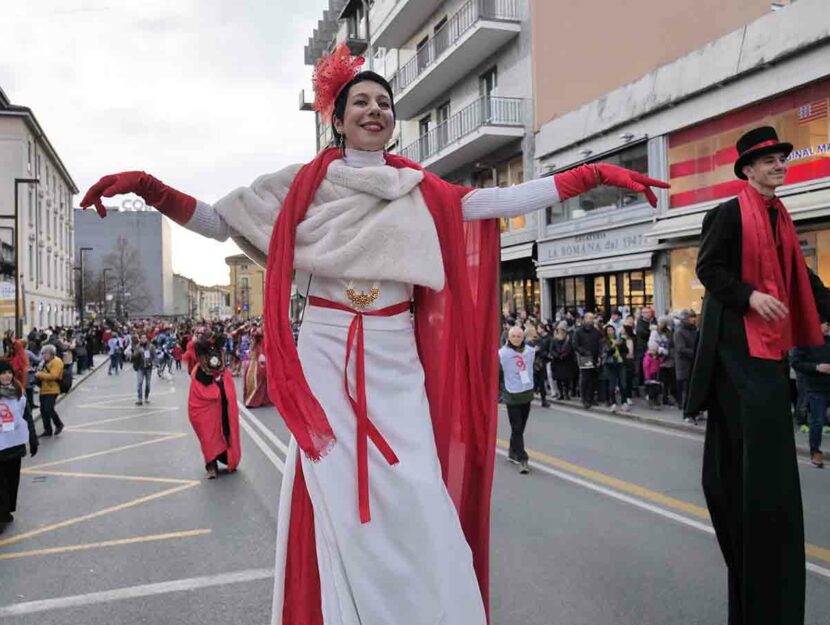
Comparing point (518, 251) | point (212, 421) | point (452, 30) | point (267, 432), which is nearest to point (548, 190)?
point (212, 421)

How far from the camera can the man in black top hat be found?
2.74 meters

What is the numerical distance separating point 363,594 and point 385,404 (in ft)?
2.04

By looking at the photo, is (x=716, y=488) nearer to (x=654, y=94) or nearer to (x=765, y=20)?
(x=765, y=20)

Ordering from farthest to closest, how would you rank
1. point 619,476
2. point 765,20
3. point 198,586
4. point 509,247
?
1. point 509,247
2. point 765,20
3. point 619,476
4. point 198,586

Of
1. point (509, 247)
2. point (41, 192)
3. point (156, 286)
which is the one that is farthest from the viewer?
point (156, 286)

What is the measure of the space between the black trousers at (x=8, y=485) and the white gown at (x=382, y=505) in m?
4.95

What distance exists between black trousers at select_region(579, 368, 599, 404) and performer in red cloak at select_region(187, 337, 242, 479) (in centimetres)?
694

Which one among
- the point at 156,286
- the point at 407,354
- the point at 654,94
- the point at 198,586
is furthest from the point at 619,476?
the point at 156,286

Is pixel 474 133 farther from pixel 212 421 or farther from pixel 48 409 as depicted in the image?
pixel 212 421

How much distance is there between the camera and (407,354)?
257 centimetres

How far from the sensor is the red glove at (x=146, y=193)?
2406 mm

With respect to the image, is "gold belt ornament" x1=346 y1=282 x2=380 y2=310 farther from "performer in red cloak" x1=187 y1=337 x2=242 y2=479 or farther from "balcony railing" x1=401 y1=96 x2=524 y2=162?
"balcony railing" x1=401 y1=96 x2=524 y2=162

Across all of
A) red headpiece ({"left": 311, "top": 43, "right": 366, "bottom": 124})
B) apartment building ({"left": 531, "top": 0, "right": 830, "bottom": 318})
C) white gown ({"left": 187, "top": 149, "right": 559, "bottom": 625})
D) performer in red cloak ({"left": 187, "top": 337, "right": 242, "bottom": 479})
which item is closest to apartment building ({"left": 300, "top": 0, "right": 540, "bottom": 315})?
apartment building ({"left": 531, "top": 0, "right": 830, "bottom": 318})

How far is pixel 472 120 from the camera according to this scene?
24125 mm
